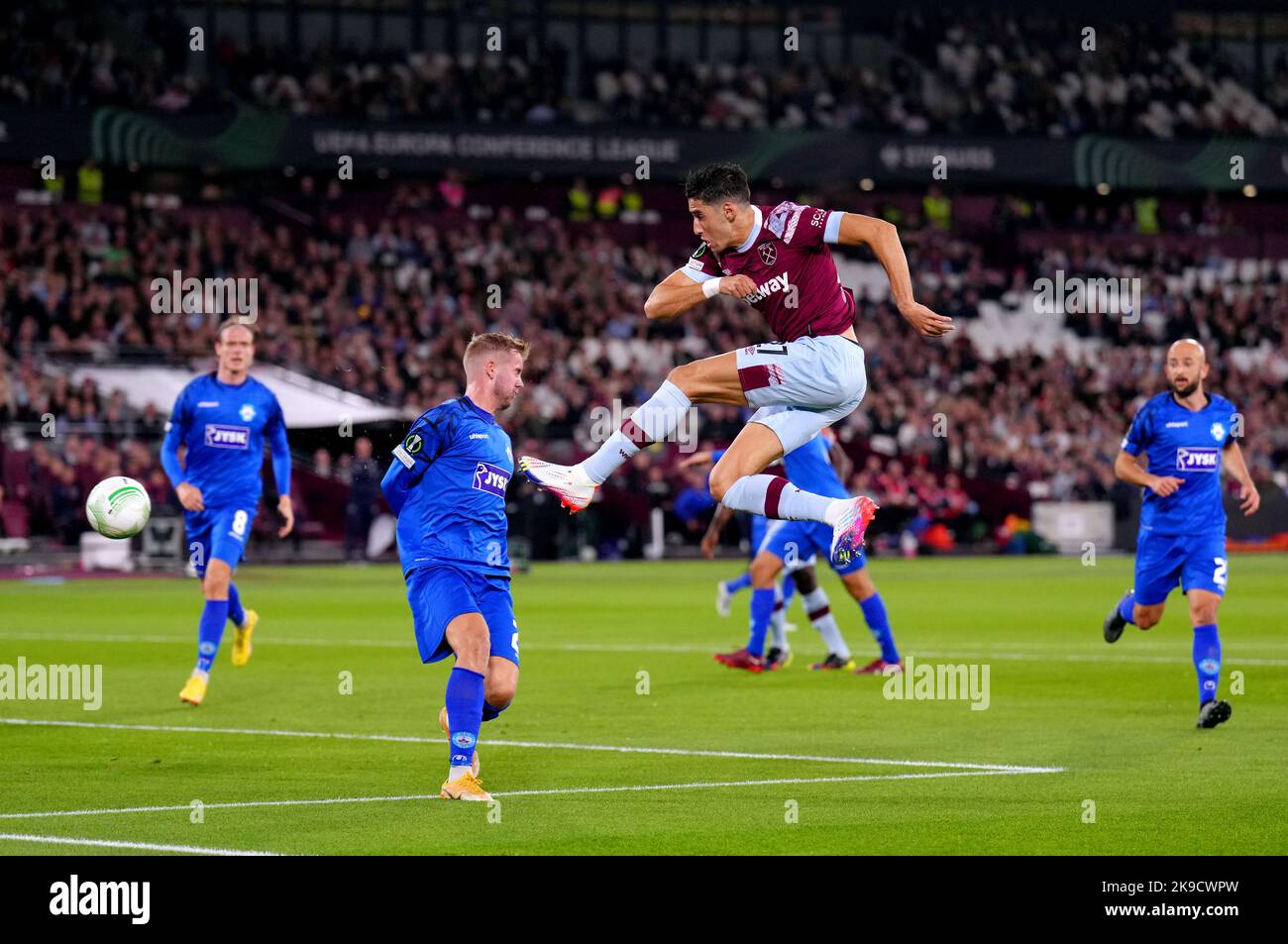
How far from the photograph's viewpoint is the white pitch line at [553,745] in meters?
11.4

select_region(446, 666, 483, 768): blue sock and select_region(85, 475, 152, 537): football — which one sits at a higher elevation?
select_region(85, 475, 152, 537): football

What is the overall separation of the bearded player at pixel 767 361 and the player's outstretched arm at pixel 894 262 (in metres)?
0.01

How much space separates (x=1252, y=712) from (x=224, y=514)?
26.2 ft

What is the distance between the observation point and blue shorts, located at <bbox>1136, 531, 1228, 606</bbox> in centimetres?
1379

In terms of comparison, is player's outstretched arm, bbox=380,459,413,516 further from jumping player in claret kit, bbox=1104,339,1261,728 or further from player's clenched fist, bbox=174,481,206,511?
jumping player in claret kit, bbox=1104,339,1261,728

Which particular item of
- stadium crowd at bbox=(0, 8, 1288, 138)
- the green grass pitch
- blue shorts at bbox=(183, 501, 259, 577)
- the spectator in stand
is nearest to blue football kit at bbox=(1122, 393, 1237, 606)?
the green grass pitch

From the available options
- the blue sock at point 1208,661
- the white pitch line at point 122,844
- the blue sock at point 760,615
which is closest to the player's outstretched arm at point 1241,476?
the blue sock at point 1208,661

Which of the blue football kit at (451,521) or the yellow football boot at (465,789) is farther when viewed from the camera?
the blue football kit at (451,521)

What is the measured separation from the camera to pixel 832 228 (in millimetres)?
10688

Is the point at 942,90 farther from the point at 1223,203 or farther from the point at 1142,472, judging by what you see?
the point at 1142,472

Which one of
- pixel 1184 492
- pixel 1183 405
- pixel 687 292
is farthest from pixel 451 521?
pixel 1183 405

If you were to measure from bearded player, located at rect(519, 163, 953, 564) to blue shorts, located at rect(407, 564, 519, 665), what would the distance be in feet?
2.18

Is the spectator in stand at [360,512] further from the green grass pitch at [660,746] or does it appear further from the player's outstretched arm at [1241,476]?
the player's outstretched arm at [1241,476]

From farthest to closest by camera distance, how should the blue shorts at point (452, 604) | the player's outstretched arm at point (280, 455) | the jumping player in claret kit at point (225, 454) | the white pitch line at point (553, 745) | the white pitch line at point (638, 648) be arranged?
the white pitch line at point (638, 648), the player's outstretched arm at point (280, 455), the jumping player in claret kit at point (225, 454), the white pitch line at point (553, 745), the blue shorts at point (452, 604)
